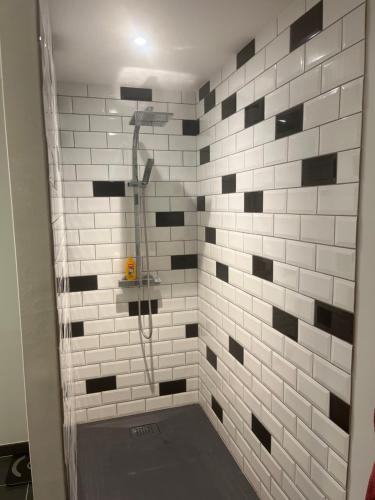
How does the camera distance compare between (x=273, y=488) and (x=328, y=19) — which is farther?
(x=273, y=488)

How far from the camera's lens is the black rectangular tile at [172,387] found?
232 cm

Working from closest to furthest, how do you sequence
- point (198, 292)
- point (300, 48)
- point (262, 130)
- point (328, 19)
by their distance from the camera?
point (328, 19)
point (300, 48)
point (262, 130)
point (198, 292)

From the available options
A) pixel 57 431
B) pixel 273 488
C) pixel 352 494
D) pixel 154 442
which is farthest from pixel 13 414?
pixel 352 494

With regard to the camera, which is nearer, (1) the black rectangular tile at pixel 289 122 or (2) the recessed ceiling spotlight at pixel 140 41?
(1) the black rectangular tile at pixel 289 122

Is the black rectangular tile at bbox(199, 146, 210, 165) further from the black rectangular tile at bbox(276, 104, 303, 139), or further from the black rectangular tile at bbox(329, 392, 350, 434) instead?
the black rectangular tile at bbox(329, 392, 350, 434)

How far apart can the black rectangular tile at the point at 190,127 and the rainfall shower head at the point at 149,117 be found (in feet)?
0.92

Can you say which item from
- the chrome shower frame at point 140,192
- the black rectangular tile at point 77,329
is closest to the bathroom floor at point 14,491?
the black rectangular tile at point 77,329

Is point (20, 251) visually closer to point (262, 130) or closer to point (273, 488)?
point (262, 130)

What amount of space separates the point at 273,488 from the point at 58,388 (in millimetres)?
1290

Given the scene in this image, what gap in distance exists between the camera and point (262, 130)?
149cm

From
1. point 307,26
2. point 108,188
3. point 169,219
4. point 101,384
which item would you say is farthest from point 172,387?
point 307,26

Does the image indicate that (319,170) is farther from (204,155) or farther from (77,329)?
(77,329)

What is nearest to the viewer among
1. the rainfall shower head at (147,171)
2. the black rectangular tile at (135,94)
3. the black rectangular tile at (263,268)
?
the black rectangular tile at (263,268)

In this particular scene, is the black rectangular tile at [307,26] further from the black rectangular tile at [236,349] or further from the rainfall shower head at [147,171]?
the black rectangular tile at [236,349]
